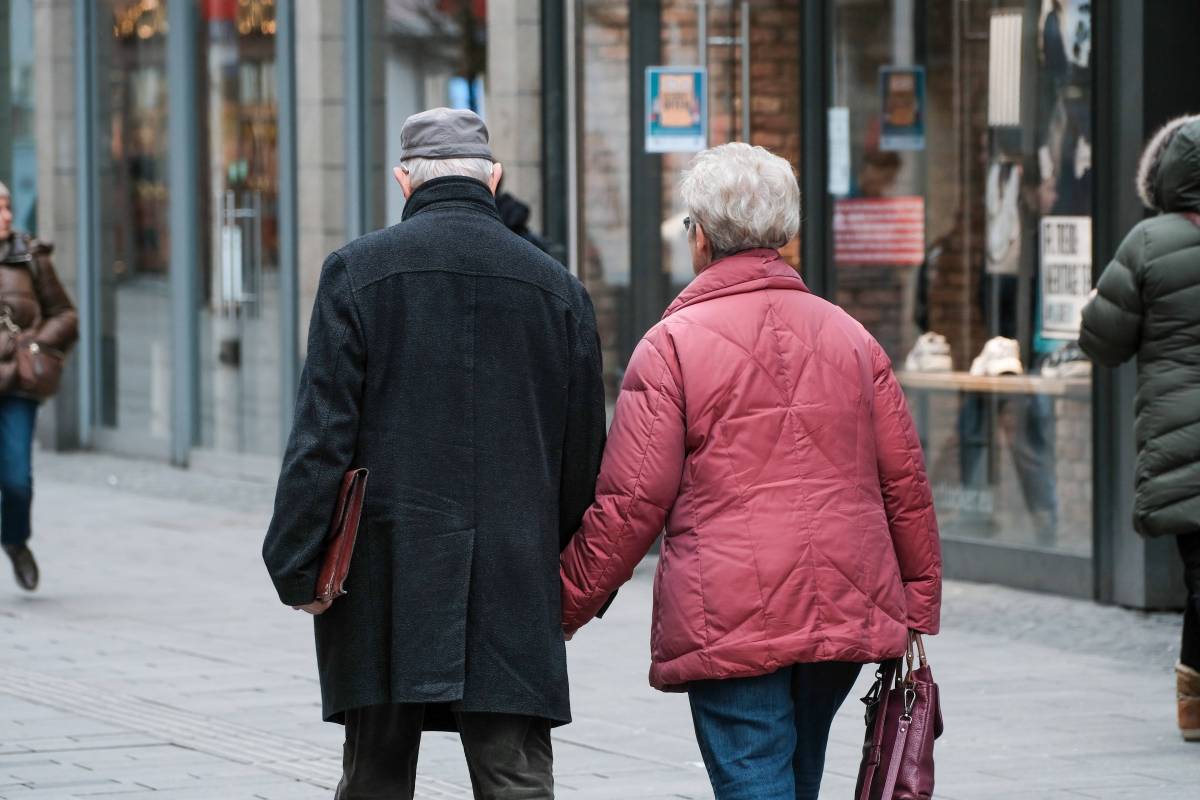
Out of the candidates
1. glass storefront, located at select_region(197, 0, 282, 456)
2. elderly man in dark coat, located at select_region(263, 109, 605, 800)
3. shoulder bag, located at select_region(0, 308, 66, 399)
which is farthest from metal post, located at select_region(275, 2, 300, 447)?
elderly man in dark coat, located at select_region(263, 109, 605, 800)

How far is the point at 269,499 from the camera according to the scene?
14672 mm

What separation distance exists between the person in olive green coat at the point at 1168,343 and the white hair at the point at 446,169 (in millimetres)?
2937

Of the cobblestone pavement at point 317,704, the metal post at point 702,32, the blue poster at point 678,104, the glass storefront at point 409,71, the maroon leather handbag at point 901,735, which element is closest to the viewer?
the maroon leather handbag at point 901,735

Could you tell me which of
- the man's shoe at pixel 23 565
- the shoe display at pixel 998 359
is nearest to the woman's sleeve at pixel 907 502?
the shoe display at pixel 998 359

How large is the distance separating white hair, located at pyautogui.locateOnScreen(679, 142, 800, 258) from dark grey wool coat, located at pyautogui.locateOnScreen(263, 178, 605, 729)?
1.21 ft

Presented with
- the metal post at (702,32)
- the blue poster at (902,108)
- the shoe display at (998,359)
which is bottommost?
the shoe display at (998,359)

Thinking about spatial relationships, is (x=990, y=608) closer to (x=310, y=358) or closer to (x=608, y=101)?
(x=608, y=101)

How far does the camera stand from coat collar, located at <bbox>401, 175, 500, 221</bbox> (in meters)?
4.52

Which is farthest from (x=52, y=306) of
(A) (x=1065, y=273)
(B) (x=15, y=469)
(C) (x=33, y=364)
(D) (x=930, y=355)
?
(A) (x=1065, y=273)

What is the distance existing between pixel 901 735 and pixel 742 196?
3.47ft

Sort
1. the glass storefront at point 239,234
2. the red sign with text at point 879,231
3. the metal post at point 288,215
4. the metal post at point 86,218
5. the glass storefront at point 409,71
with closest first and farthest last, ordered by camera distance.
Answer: the red sign with text at point 879,231
the glass storefront at point 409,71
the metal post at point 288,215
the glass storefront at point 239,234
the metal post at point 86,218

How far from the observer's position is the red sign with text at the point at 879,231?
1102cm

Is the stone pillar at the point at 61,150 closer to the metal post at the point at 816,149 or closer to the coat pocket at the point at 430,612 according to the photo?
the metal post at the point at 816,149

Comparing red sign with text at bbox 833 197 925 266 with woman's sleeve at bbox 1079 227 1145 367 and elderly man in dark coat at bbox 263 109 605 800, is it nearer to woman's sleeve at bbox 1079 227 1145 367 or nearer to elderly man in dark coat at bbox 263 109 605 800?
woman's sleeve at bbox 1079 227 1145 367
